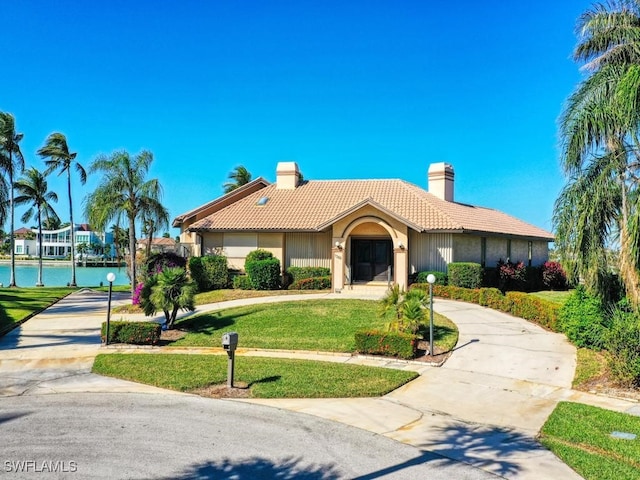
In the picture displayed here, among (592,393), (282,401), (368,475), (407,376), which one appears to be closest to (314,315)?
(407,376)

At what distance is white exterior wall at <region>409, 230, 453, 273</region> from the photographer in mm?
22375

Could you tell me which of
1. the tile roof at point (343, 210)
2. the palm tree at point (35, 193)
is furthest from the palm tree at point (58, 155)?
the tile roof at point (343, 210)

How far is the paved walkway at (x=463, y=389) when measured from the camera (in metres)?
6.62

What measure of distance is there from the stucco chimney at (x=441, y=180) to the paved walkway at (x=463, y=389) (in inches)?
513

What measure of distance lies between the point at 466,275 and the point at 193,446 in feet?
54.9

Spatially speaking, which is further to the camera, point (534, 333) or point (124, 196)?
point (124, 196)

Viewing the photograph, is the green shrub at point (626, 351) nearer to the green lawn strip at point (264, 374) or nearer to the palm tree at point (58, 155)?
the green lawn strip at point (264, 374)

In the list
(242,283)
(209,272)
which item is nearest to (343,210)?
(242,283)

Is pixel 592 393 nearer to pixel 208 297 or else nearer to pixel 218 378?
pixel 218 378

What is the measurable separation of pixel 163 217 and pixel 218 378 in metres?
16.5

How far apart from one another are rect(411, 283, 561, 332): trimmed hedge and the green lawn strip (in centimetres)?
672

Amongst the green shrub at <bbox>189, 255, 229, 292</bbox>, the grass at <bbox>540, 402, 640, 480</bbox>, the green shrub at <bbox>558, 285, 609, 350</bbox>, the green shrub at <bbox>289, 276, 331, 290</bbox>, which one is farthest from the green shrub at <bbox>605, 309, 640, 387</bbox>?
the green shrub at <bbox>189, 255, 229, 292</bbox>

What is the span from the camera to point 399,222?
22.0 meters

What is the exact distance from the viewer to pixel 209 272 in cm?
2420
